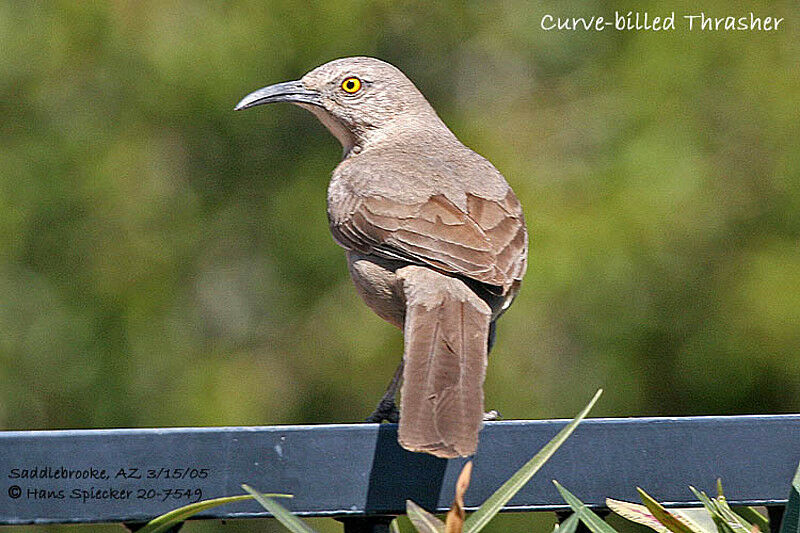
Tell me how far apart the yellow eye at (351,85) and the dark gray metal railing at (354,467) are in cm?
225

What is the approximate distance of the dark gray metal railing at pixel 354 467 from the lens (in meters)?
2.45

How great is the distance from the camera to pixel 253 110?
26.3ft

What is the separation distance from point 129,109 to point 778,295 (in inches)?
157

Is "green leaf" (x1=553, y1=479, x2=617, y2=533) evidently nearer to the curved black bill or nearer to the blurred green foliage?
the curved black bill

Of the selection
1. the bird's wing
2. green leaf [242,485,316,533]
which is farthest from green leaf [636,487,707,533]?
the bird's wing

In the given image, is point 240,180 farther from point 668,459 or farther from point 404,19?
point 668,459

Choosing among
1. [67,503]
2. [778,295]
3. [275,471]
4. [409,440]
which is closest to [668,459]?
[409,440]

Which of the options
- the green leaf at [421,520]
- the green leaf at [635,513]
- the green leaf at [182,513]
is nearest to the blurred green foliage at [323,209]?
the green leaf at [635,513]

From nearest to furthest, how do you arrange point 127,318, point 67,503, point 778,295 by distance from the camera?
1. point 67,503
2. point 778,295
3. point 127,318

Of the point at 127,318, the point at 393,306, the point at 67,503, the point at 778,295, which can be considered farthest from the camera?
the point at 127,318

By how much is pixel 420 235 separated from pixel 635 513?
4.44 feet

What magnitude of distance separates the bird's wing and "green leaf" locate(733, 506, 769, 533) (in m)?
0.93

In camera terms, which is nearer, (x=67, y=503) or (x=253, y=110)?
(x=67, y=503)

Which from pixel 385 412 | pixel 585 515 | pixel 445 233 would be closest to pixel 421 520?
pixel 585 515
